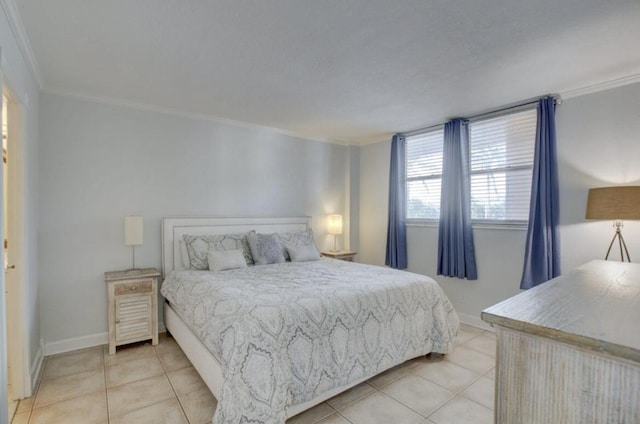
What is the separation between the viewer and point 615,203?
251 centimetres

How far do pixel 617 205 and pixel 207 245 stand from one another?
3785 millimetres

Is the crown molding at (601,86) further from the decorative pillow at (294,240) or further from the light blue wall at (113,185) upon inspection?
the light blue wall at (113,185)

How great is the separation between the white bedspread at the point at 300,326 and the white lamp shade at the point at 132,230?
55 centimetres

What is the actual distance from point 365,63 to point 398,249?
2.81 m

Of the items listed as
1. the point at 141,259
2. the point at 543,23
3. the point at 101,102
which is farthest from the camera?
the point at 141,259

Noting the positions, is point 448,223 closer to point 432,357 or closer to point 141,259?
point 432,357

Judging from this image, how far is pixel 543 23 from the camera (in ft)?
6.34

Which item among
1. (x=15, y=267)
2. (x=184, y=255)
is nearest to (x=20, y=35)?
(x=15, y=267)

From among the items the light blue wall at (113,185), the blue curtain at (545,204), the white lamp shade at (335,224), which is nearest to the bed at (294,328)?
the light blue wall at (113,185)

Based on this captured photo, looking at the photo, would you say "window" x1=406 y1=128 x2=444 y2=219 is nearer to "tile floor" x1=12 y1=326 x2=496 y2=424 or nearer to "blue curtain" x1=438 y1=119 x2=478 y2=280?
"blue curtain" x1=438 y1=119 x2=478 y2=280

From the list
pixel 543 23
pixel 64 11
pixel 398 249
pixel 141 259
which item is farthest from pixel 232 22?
pixel 398 249

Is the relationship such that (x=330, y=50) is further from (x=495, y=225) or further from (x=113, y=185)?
(x=495, y=225)

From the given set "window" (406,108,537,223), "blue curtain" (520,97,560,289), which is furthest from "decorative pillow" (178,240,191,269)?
"blue curtain" (520,97,560,289)

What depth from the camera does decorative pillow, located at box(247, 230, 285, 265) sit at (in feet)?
12.0
